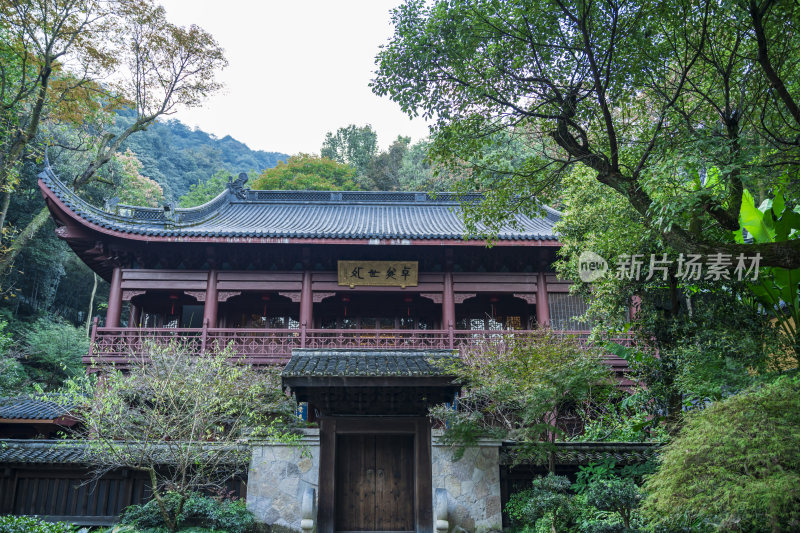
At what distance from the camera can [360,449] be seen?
903cm

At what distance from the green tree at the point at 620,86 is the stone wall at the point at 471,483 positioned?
135 inches

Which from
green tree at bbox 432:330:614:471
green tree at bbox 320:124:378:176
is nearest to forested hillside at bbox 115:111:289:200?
green tree at bbox 320:124:378:176

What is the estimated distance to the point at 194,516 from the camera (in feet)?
26.3

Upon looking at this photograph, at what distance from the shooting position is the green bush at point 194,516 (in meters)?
7.81

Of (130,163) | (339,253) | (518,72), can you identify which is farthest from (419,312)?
(130,163)

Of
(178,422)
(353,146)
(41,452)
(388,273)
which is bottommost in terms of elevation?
(41,452)

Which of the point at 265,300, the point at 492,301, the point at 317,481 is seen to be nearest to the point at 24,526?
the point at 317,481

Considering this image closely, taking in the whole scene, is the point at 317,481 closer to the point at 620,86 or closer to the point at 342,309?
the point at 620,86

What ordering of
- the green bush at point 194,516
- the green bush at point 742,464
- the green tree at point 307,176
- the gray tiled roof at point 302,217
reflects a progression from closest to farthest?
the green bush at point 742,464 → the green bush at point 194,516 → the gray tiled roof at point 302,217 → the green tree at point 307,176

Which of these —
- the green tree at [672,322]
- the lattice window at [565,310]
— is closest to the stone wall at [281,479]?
the green tree at [672,322]

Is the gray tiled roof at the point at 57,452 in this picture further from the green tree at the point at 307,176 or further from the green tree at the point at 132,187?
the green tree at the point at 307,176

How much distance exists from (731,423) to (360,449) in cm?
544

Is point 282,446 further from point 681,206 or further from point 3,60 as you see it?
point 3,60

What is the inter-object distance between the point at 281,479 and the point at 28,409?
8.62m
